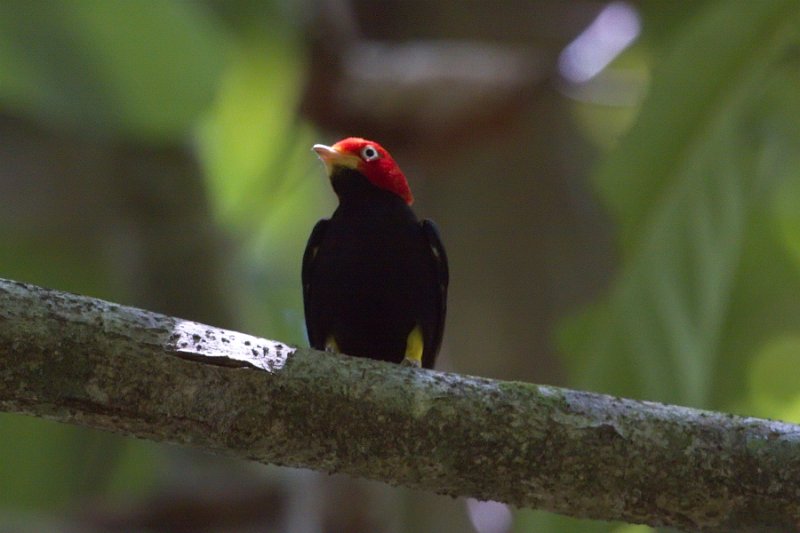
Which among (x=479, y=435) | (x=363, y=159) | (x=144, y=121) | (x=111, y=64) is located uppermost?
(x=111, y=64)

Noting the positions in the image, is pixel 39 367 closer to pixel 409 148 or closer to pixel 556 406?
pixel 556 406

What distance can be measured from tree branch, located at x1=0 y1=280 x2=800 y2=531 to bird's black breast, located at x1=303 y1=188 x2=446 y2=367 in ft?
5.02

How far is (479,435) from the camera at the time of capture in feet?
9.55

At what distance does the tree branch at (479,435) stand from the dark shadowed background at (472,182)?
1397mm

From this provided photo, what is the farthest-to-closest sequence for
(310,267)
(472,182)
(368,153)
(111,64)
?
1. (111,64)
2. (472,182)
3. (368,153)
4. (310,267)

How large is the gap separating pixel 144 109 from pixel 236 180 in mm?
3267

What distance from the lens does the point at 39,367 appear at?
2.63 metres

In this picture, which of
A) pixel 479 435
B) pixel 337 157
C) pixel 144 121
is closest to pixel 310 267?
pixel 337 157

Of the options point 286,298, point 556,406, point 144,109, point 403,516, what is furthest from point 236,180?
point 556,406

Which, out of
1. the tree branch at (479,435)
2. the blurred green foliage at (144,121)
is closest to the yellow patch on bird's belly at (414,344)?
the blurred green foliage at (144,121)

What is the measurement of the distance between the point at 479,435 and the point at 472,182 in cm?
322

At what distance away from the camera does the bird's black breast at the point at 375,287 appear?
4527 millimetres

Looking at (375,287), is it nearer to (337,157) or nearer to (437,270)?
(437,270)

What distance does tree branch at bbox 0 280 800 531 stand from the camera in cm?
280
